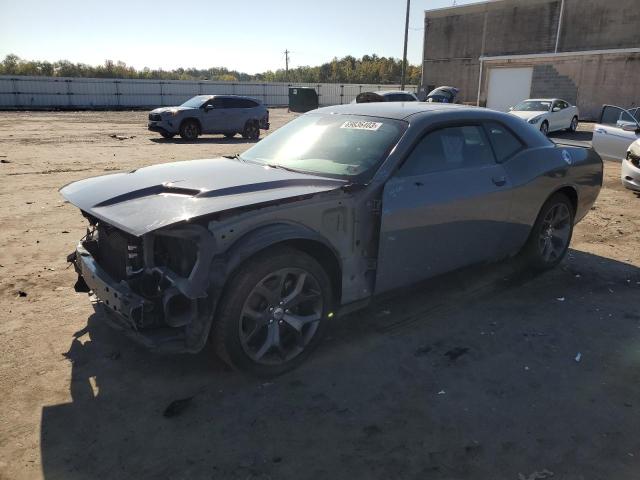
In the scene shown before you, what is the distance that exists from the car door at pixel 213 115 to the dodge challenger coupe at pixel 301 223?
1403 cm

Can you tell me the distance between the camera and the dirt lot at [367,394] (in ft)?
8.09

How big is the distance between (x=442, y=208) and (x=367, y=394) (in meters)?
1.52

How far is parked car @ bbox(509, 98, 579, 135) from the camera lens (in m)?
19.3

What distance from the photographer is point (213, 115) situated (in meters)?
17.8

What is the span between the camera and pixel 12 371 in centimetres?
321

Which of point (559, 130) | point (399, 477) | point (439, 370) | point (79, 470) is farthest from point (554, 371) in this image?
point (559, 130)

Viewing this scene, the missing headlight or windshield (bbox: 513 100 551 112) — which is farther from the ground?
windshield (bbox: 513 100 551 112)

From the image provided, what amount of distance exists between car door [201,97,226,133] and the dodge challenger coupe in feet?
46.0

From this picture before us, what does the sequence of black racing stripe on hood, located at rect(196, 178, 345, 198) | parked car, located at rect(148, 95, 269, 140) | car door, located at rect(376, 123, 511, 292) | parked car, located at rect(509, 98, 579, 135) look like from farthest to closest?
parked car, located at rect(509, 98, 579, 135)
parked car, located at rect(148, 95, 269, 140)
car door, located at rect(376, 123, 511, 292)
black racing stripe on hood, located at rect(196, 178, 345, 198)

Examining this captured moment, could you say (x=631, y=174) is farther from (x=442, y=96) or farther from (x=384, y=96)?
(x=442, y=96)

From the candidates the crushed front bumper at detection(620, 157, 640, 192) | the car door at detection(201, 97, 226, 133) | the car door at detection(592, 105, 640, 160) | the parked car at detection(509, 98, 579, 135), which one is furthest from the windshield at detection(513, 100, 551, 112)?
the crushed front bumper at detection(620, 157, 640, 192)

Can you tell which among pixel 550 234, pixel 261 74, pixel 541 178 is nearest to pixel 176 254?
pixel 541 178

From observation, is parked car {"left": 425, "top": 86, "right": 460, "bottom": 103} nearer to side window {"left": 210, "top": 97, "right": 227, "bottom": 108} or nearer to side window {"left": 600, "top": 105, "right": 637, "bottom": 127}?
side window {"left": 210, "top": 97, "right": 227, "bottom": 108}

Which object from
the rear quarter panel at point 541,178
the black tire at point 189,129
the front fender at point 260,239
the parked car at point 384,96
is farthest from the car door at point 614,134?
the black tire at point 189,129
